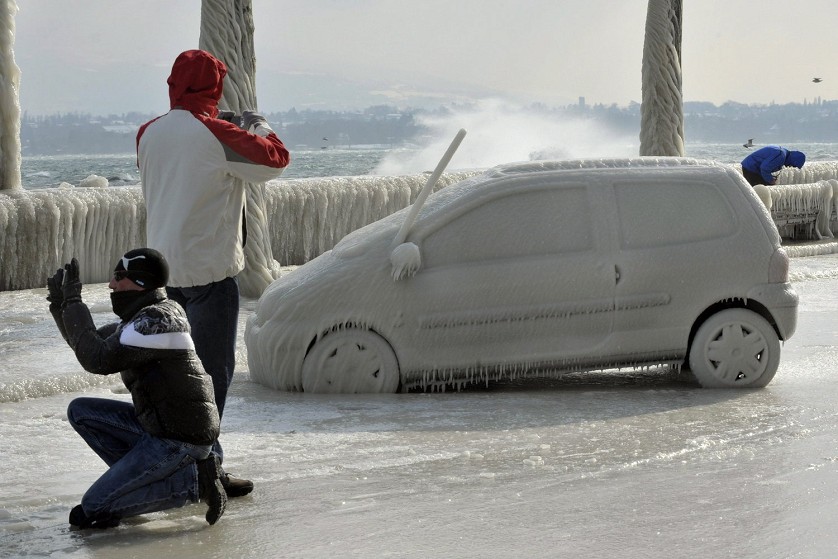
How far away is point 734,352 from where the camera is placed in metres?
7.56

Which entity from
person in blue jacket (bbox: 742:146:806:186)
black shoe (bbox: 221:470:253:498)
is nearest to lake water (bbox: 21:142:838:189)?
person in blue jacket (bbox: 742:146:806:186)

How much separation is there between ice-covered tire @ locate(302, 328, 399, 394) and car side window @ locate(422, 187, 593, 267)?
59cm

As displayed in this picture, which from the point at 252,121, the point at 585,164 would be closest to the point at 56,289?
the point at 252,121

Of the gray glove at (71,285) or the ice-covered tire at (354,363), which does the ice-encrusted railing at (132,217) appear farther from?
the gray glove at (71,285)

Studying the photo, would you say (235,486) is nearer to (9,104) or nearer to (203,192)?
(203,192)

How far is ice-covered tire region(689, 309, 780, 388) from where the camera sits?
298 inches

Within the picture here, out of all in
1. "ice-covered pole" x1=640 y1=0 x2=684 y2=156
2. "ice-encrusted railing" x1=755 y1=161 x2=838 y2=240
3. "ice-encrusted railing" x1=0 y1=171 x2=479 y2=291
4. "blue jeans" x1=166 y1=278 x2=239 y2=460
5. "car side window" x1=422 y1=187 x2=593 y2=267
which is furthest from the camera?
"ice-encrusted railing" x1=755 y1=161 x2=838 y2=240

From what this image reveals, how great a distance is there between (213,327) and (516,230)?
2.73 metres

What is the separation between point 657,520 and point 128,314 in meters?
2.18

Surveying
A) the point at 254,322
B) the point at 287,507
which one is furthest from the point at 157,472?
the point at 254,322

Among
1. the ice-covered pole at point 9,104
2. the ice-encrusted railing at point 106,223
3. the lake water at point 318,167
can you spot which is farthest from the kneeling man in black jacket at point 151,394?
the lake water at point 318,167

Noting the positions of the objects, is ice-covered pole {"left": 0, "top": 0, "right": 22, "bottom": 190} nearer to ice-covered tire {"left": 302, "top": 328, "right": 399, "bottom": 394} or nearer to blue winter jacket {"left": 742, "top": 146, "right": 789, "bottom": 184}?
ice-covered tire {"left": 302, "top": 328, "right": 399, "bottom": 394}

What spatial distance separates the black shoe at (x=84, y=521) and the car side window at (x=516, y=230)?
312cm

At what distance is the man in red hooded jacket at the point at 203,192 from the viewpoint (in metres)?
5.15
